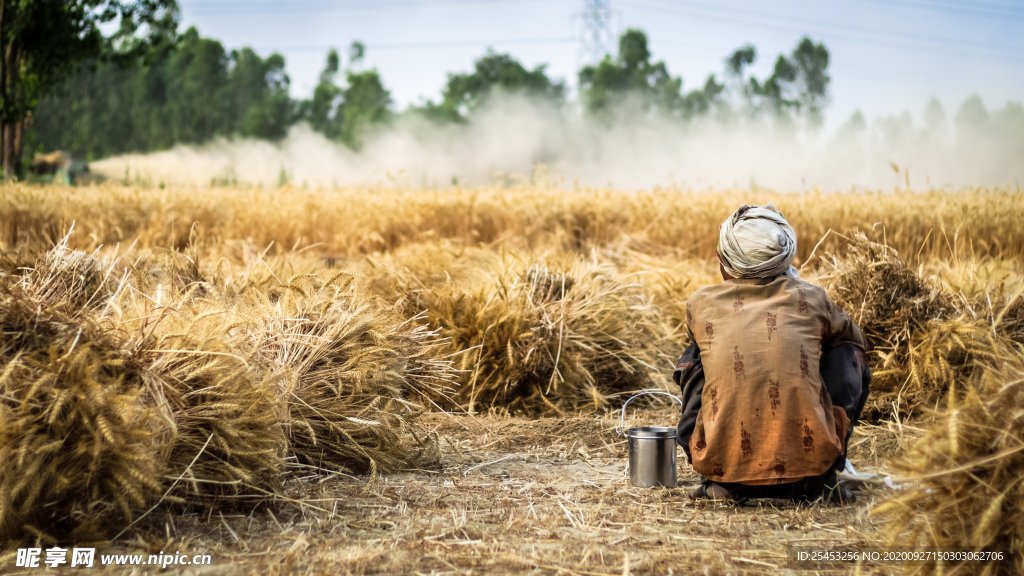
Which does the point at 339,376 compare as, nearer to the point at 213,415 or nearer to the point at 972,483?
the point at 213,415

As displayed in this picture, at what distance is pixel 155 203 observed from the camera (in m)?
10.1

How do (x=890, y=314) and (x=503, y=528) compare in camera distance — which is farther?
(x=890, y=314)

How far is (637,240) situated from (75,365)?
22.3ft

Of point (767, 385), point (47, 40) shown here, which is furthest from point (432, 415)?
point (47, 40)

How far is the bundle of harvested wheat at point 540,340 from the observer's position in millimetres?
5129

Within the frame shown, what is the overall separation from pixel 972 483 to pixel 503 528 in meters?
1.38

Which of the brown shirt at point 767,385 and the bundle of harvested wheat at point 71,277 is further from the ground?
the bundle of harvested wheat at point 71,277

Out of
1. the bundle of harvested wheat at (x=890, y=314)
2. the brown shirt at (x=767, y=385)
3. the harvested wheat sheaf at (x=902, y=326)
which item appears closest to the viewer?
the brown shirt at (x=767, y=385)

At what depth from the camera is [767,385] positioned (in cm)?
Answer: 313

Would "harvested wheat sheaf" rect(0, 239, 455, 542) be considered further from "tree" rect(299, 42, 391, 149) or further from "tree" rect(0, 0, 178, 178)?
"tree" rect(299, 42, 391, 149)

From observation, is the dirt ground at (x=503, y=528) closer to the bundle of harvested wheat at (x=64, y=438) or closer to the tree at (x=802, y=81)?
the bundle of harvested wheat at (x=64, y=438)

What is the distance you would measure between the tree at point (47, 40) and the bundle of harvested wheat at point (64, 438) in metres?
15.7

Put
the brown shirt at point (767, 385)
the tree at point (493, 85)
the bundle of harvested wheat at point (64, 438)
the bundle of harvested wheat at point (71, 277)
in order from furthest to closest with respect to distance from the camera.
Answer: the tree at point (493, 85) < the bundle of harvested wheat at point (71, 277) < the brown shirt at point (767, 385) < the bundle of harvested wheat at point (64, 438)

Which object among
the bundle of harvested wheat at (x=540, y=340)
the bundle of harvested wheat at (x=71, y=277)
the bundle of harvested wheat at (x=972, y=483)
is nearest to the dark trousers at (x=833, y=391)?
the bundle of harvested wheat at (x=972, y=483)
